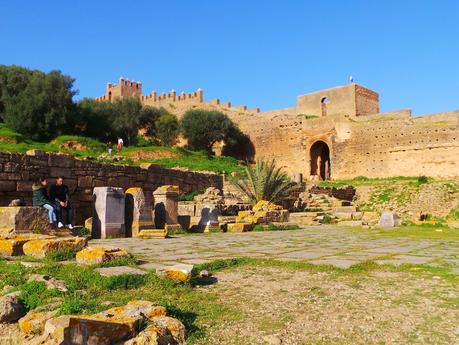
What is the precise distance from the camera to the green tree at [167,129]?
40719mm

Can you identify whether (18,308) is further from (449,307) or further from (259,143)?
(259,143)

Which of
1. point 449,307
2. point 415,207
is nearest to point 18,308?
point 449,307

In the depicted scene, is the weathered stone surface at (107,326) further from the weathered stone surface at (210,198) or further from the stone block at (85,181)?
the weathered stone surface at (210,198)

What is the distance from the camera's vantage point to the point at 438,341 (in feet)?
8.27

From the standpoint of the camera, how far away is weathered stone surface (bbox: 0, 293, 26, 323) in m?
2.88

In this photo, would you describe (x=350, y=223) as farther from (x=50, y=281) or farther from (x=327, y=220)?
(x=50, y=281)

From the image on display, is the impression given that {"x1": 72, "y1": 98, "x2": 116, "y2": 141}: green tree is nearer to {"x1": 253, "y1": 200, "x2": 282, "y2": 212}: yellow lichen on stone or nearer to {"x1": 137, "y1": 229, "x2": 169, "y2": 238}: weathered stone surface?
{"x1": 253, "y1": 200, "x2": 282, "y2": 212}: yellow lichen on stone

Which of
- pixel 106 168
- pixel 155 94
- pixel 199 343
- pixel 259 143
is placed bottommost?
pixel 199 343

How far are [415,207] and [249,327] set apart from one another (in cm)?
2065

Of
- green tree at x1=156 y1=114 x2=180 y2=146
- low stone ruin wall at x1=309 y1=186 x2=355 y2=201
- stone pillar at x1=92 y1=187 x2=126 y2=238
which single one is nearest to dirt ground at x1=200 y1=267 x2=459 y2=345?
stone pillar at x1=92 y1=187 x2=126 y2=238

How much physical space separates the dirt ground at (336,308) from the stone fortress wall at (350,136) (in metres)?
28.0

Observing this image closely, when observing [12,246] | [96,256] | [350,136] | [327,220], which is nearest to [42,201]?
[12,246]

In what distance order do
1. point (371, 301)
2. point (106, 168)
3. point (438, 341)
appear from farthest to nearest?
point (106, 168) < point (371, 301) < point (438, 341)

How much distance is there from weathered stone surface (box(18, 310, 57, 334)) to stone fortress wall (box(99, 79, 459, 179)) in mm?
30103
